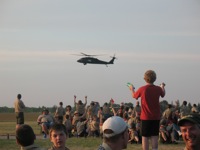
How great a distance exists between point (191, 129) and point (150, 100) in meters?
5.58

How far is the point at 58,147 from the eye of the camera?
22.6 ft

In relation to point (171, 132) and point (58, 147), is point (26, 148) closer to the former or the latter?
point (58, 147)

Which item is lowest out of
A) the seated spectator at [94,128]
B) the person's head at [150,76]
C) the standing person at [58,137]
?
the seated spectator at [94,128]

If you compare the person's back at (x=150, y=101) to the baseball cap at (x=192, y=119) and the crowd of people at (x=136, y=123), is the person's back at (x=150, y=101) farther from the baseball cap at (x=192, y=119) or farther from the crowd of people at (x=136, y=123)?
the baseball cap at (x=192, y=119)

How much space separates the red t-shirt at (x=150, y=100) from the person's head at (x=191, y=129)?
18.1 feet

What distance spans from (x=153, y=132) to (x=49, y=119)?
1114cm

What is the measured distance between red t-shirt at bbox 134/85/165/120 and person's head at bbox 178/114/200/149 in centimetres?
552

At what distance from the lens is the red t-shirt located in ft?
32.1

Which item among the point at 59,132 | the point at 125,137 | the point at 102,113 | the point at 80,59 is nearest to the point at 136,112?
the point at 102,113

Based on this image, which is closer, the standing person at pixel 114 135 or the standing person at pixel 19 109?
the standing person at pixel 114 135

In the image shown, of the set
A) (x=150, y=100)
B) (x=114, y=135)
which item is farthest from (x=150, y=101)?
(x=114, y=135)

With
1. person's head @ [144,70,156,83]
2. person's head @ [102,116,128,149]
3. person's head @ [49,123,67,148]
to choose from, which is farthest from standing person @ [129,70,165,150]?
person's head @ [102,116,128,149]

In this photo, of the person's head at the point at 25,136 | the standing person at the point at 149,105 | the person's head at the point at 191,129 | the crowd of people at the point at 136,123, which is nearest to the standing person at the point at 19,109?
the crowd of people at the point at 136,123

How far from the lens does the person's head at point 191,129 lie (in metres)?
→ 4.19
